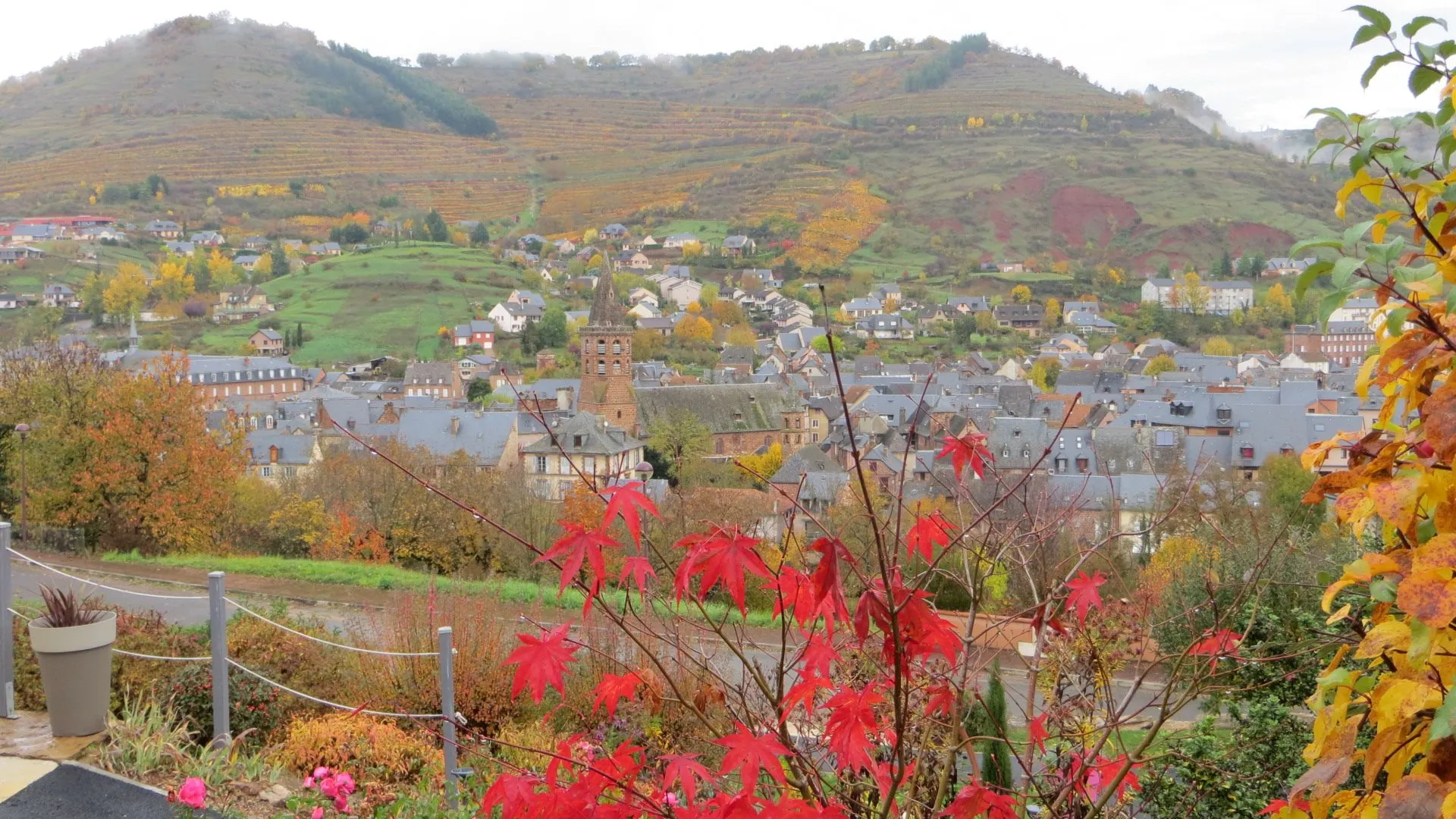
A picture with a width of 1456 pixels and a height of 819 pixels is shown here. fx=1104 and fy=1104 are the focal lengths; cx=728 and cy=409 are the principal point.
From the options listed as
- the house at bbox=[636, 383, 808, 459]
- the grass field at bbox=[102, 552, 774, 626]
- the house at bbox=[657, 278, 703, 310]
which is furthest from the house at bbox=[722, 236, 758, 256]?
the grass field at bbox=[102, 552, 774, 626]

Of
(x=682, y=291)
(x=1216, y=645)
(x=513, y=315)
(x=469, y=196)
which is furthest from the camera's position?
(x=469, y=196)

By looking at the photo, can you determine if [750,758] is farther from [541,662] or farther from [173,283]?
[173,283]

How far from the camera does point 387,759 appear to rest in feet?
17.0

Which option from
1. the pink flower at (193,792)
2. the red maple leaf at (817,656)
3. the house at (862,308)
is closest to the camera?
the red maple leaf at (817,656)

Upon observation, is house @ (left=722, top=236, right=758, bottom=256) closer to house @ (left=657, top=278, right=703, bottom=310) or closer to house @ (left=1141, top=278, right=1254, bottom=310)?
house @ (left=657, top=278, right=703, bottom=310)

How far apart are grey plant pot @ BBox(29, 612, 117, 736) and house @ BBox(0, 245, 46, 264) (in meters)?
101

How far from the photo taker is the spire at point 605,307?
51.3m

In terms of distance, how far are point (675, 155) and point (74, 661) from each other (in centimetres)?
15912

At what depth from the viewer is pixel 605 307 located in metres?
52.4

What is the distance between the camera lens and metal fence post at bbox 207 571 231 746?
4.95 m

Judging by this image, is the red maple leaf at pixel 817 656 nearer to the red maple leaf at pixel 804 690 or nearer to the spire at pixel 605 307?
the red maple leaf at pixel 804 690

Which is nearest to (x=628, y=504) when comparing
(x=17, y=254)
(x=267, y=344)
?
(x=267, y=344)

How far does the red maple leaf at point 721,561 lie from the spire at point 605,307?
49.4 m

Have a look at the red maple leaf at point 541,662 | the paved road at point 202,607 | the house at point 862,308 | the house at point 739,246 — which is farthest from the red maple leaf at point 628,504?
the house at point 739,246
